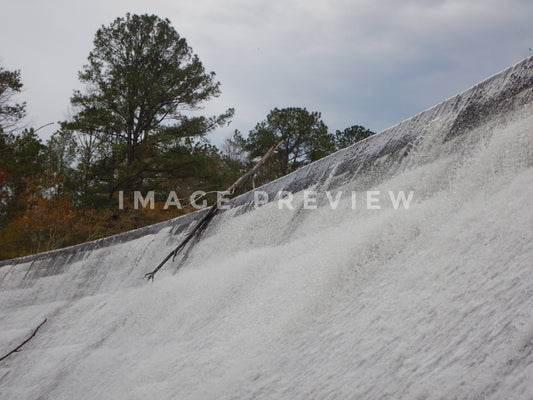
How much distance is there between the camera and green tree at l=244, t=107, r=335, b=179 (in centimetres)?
2055

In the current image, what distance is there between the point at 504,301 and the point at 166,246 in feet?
12.8

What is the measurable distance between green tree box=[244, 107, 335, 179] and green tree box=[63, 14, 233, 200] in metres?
2.41

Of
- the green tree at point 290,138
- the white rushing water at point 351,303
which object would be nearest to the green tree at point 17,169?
the green tree at point 290,138

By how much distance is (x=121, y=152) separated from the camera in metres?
18.2

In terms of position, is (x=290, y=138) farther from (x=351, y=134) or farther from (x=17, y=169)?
(x=17, y=169)

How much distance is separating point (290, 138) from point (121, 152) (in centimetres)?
676

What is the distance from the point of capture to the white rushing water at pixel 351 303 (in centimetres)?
160

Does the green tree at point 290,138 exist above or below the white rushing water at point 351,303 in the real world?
above

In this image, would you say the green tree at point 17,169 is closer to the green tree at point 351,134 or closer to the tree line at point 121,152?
the tree line at point 121,152

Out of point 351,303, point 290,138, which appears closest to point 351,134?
point 290,138

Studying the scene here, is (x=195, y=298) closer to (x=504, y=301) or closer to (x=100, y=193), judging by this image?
(x=504, y=301)

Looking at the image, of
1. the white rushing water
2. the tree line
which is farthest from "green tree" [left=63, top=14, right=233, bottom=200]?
the white rushing water

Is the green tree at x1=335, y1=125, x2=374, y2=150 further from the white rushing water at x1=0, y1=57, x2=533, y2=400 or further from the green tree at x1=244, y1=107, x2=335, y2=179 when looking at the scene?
the white rushing water at x1=0, y1=57, x2=533, y2=400

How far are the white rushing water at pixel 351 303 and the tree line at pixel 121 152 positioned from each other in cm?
1288
